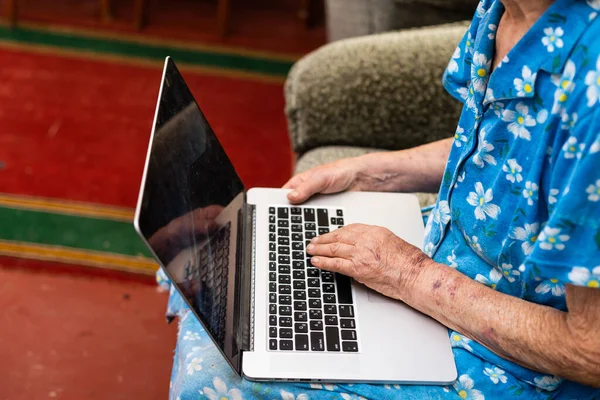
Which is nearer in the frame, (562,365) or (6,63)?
(562,365)

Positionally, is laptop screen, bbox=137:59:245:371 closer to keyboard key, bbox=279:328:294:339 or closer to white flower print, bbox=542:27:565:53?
keyboard key, bbox=279:328:294:339

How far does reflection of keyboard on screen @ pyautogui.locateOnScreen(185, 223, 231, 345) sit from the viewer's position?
825 millimetres

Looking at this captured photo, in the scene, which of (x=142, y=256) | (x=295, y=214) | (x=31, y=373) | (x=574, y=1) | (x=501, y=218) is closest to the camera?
(x=574, y=1)

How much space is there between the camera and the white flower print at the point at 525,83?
785 millimetres

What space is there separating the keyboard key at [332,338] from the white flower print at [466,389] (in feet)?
0.53

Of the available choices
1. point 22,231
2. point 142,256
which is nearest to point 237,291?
point 142,256

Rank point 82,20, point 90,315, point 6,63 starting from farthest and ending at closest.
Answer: point 82,20 < point 6,63 < point 90,315

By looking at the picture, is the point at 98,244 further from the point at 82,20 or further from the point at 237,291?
the point at 82,20

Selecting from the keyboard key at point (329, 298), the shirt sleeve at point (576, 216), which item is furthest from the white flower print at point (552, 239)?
the keyboard key at point (329, 298)

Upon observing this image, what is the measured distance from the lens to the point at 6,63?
7.93ft

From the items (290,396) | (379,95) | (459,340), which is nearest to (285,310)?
(290,396)

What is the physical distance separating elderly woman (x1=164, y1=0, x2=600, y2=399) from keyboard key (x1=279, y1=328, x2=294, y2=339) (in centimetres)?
6

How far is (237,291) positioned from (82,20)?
2.07m

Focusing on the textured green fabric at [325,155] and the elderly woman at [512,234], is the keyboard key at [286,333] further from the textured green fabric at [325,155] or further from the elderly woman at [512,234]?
the textured green fabric at [325,155]
